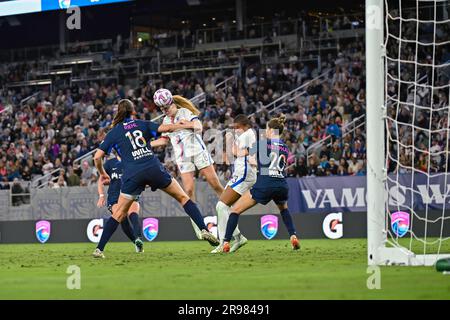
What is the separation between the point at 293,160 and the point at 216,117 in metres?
5.60

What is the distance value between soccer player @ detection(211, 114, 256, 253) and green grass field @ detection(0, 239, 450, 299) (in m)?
1.20

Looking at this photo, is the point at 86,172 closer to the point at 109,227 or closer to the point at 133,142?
the point at 109,227

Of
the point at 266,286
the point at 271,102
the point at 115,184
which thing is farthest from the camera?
the point at 271,102

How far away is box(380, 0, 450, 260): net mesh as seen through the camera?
50.6ft

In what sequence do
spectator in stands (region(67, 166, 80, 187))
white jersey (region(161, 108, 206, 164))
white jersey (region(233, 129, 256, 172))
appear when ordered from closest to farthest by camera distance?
white jersey (region(233, 129, 256, 172)) < white jersey (region(161, 108, 206, 164)) < spectator in stands (region(67, 166, 80, 187))

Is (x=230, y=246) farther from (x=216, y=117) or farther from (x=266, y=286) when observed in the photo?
(x=216, y=117)

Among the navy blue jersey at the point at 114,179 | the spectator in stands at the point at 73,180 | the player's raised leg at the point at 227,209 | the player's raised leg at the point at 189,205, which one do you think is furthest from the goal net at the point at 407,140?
the spectator in stands at the point at 73,180

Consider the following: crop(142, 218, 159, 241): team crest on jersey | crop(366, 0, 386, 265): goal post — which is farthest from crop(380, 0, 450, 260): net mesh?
crop(142, 218, 159, 241): team crest on jersey

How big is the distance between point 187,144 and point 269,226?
6.62 meters

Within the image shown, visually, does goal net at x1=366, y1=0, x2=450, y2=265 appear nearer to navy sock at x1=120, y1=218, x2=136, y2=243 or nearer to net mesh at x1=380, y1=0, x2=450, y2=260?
net mesh at x1=380, y1=0, x2=450, y2=260

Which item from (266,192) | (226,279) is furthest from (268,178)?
(226,279)

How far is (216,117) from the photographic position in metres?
29.9

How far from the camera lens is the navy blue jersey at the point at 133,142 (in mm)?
13156
